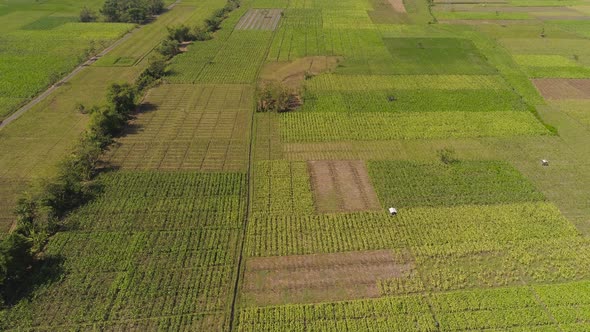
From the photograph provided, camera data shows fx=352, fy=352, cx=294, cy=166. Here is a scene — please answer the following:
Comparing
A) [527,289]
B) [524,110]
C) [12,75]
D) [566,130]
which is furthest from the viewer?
[12,75]

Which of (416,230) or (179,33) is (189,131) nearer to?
(416,230)

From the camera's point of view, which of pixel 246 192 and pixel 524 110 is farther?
pixel 524 110

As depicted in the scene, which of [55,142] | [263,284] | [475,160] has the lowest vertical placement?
[263,284]

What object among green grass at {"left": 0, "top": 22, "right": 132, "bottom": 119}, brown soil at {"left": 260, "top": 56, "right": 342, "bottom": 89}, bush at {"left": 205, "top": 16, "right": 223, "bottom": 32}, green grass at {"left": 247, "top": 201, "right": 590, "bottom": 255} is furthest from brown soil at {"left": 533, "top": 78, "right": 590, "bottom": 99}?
green grass at {"left": 0, "top": 22, "right": 132, "bottom": 119}

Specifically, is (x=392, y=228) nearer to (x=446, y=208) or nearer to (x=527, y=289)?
(x=446, y=208)

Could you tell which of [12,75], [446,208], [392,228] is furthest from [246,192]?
[12,75]

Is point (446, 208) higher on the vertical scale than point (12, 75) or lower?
lower

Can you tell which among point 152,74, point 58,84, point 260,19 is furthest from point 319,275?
point 260,19
